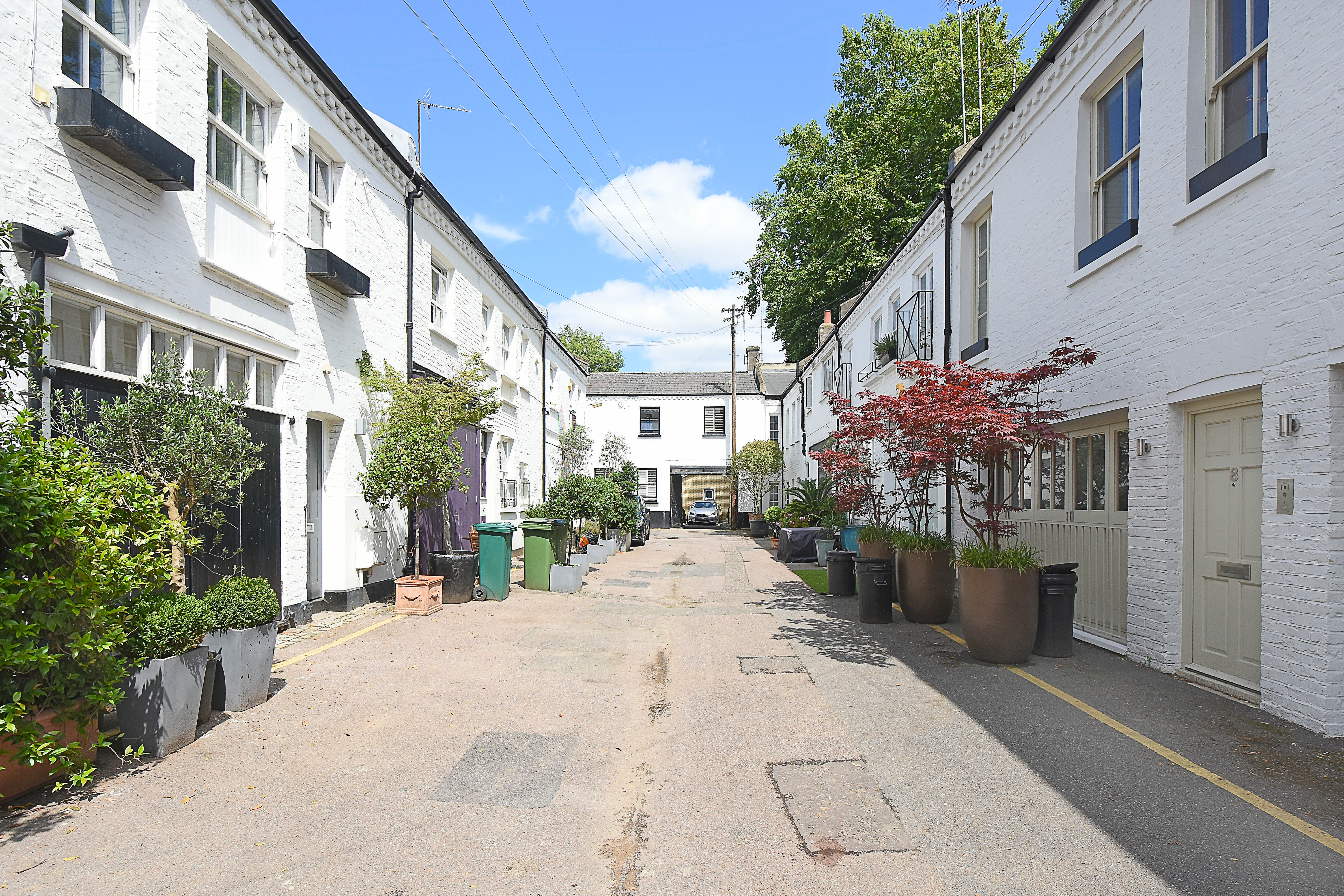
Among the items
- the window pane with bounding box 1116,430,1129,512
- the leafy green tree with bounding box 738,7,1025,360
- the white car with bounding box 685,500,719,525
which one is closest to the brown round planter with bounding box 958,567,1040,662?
the window pane with bounding box 1116,430,1129,512

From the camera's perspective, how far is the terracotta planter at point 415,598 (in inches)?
371

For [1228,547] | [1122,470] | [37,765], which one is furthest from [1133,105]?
[37,765]

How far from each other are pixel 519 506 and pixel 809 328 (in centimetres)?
1777

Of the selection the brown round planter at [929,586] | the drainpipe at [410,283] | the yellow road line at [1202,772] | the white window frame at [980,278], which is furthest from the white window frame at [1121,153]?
the drainpipe at [410,283]

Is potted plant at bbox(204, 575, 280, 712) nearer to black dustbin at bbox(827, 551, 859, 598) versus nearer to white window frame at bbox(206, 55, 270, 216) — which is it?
white window frame at bbox(206, 55, 270, 216)

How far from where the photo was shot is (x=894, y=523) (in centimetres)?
1535

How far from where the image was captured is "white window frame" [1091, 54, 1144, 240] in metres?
7.18

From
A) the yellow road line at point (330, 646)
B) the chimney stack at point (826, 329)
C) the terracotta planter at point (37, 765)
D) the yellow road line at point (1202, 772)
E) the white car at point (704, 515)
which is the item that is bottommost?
the white car at point (704, 515)

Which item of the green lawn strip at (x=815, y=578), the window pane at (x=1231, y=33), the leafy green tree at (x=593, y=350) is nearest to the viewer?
the window pane at (x=1231, y=33)

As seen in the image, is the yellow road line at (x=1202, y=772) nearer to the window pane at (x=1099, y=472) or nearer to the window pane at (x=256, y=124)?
the window pane at (x=1099, y=472)

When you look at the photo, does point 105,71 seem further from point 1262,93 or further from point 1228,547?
point 1228,547

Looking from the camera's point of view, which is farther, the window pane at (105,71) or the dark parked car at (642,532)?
the dark parked car at (642,532)

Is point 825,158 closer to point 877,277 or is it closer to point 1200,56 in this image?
point 877,277

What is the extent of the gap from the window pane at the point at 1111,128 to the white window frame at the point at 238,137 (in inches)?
352
